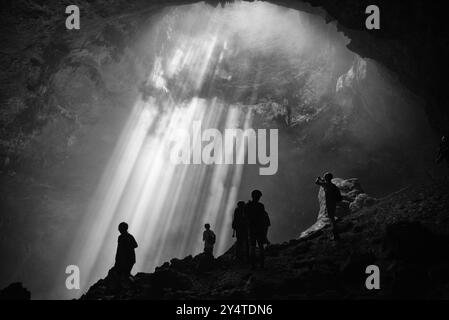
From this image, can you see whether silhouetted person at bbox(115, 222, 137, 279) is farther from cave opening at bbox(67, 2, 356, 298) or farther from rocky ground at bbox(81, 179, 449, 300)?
cave opening at bbox(67, 2, 356, 298)

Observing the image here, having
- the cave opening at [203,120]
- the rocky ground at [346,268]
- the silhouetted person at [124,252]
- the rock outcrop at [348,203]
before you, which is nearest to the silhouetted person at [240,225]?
the rocky ground at [346,268]

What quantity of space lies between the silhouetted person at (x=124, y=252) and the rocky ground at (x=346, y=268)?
62 cm

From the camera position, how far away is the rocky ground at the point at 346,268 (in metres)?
5.84

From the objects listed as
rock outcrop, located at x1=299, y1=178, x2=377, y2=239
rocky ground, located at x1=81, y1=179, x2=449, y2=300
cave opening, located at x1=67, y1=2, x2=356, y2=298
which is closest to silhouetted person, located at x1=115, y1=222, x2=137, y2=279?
rocky ground, located at x1=81, y1=179, x2=449, y2=300

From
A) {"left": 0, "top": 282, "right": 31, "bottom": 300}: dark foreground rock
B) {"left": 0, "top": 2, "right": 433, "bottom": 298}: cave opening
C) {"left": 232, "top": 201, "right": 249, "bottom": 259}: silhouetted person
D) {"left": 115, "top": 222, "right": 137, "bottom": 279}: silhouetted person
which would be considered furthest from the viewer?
{"left": 0, "top": 2, "right": 433, "bottom": 298}: cave opening

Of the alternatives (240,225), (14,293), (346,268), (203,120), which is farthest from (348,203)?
(203,120)

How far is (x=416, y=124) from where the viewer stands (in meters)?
19.1

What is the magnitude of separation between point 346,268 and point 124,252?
5.34 m

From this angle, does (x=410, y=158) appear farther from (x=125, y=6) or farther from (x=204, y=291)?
(x=125, y=6)

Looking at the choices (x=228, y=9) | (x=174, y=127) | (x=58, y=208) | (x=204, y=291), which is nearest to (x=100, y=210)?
(x=58, y=208)

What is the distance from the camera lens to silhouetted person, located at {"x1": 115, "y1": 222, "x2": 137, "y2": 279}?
25.5 ft

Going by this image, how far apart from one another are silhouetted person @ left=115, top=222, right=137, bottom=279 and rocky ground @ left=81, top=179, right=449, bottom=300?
62cm

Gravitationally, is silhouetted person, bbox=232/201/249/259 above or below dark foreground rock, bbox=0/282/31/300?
above

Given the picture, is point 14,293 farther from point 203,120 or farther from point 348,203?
point 203,120
